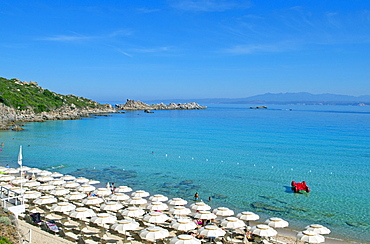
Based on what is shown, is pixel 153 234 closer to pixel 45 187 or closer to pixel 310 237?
pixel 310 237

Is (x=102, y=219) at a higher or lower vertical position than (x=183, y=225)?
higher

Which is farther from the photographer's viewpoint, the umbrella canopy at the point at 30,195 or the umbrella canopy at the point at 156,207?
the umbrella canopy at the point at 30,195

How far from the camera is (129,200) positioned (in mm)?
21922

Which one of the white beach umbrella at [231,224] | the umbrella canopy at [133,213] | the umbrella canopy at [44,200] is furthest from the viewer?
the umbrella canopy at [44,200]

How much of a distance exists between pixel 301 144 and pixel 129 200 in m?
42.9

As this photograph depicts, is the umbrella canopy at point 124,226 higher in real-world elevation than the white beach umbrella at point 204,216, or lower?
higher

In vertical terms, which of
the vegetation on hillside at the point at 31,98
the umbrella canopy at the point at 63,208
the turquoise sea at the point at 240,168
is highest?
the vegetation on hillside at the point at 31,98

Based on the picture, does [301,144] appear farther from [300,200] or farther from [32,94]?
[32,94]

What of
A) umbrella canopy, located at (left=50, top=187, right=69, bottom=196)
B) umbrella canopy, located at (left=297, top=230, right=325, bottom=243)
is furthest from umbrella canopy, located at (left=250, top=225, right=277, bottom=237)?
umbrella canopy, located at (left=50, top=187, right=69, bottom=196)

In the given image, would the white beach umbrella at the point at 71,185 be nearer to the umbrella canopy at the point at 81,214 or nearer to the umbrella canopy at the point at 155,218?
the umbrella canopy at the point at 81,214

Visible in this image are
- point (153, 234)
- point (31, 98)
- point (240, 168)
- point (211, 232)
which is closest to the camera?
point (153, 234)

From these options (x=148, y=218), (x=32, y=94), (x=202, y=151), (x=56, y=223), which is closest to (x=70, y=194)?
(x=56, y=223)

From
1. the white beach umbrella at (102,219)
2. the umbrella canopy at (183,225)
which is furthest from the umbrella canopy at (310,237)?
the white beach umbrella at (102,219)

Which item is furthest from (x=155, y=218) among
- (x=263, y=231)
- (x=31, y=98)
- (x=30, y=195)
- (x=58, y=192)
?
(x=31, y=98)
